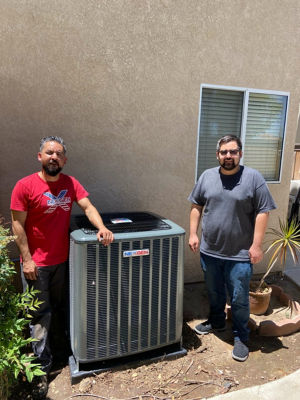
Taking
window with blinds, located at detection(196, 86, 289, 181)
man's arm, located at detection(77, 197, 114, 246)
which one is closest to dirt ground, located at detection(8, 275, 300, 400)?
man's arm, located at detection(77, 197, 114, 246)

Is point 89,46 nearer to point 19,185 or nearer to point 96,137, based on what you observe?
point 96,137

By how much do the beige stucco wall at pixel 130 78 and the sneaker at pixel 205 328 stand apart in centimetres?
89

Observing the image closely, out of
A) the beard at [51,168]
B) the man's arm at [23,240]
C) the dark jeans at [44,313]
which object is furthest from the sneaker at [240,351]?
the beard at [51,168]

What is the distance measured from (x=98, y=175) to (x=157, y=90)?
3.85 ft

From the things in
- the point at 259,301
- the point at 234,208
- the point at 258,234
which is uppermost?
the point at 234,208

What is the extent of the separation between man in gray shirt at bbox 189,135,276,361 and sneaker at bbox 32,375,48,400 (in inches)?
66.3

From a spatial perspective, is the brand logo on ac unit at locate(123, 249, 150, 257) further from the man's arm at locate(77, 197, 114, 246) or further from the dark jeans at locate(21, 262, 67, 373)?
the dark jeans at locate(21, 262, 67, 373)

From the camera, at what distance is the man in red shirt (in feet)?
7.90

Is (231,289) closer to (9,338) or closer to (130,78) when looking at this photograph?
(9,338)

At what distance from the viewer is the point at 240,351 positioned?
9.62 feet

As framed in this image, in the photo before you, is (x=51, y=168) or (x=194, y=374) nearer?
(x=51, y=168)

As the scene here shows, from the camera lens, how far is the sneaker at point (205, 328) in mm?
3262

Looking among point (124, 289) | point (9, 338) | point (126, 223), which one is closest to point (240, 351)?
point (124, 289)

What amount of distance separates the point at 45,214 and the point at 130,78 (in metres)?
1.82
